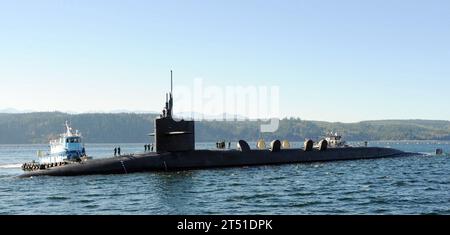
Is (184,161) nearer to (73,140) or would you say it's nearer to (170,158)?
(170,158)

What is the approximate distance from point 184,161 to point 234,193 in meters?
16.4

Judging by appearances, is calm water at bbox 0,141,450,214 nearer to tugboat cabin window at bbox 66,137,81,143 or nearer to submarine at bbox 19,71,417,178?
submarine at bbox 19,71,417,178

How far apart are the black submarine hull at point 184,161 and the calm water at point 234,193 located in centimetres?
164

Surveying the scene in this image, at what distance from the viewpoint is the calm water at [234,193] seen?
29016mm

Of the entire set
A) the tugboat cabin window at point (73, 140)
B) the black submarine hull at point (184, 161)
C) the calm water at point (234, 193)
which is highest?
the tugboat cabin window at point (73, 140)

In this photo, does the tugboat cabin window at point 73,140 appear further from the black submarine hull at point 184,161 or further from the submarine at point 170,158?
the black submarine hull at point 184,161

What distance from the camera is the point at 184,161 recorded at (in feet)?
166

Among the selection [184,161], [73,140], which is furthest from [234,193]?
[73,140]

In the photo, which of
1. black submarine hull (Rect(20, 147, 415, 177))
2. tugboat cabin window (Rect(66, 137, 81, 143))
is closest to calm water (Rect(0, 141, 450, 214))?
black submarine hull (Rect(20, 147, 415, 177))

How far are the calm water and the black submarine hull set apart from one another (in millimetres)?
1638

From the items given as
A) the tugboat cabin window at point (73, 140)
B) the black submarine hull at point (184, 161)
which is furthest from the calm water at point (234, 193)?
the tugboat cabin window at point (73, 140)
